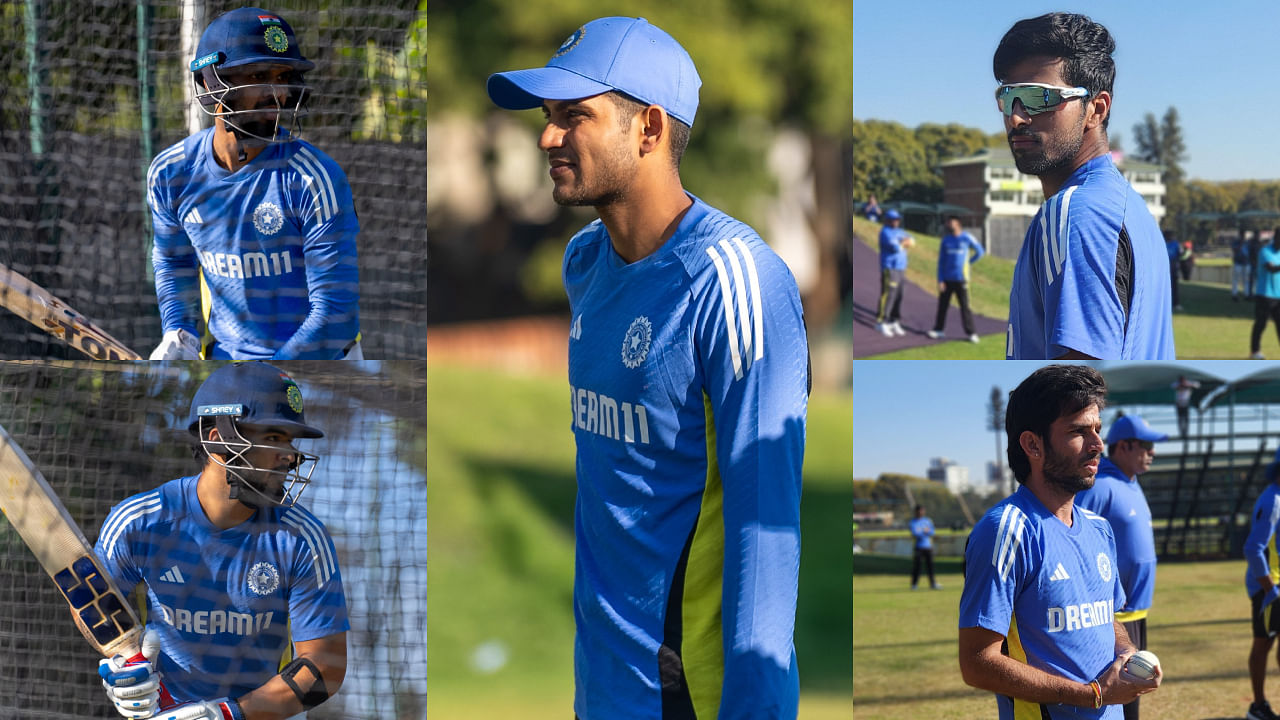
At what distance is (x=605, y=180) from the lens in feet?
6.84

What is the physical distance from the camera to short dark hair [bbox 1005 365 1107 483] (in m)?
3.35

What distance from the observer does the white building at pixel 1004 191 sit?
406cm

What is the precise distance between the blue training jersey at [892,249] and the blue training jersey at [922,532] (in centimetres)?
106

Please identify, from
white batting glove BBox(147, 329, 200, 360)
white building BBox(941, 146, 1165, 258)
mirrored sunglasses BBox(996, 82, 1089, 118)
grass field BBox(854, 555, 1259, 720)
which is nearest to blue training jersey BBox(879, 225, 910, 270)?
white building BBox(941, 146, 1165, 258)

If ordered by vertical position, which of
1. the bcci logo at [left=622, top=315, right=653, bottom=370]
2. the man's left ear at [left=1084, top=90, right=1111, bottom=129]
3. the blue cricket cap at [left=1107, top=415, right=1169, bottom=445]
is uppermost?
the man's left ear at [left=1084, top=90, right=1111, bottom=129]

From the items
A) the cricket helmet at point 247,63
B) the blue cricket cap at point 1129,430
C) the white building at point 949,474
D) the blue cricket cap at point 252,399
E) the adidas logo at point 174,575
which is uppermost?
the cricket helmet at point 247,63

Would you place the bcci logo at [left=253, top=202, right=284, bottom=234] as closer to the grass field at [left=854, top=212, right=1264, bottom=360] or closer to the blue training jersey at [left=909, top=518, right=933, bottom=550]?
the grass field at [left=854, top=212, right=1264, bottom=360]

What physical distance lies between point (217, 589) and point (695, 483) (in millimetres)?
2462

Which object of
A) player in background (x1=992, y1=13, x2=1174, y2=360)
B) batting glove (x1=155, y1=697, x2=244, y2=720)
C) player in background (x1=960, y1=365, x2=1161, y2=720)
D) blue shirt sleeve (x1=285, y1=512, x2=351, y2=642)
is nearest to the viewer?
player in background (x1=960, y1=365, x2=1161, y2=720)

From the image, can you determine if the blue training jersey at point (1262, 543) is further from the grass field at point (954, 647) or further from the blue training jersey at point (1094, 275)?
the blue training jersey at point (1094, 275)

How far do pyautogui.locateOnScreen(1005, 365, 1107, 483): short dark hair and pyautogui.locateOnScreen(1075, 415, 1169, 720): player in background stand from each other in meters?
0.61

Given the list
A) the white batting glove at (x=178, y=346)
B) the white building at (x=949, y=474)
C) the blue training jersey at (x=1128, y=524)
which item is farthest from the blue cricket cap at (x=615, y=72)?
the white building at (x=949, y=474)

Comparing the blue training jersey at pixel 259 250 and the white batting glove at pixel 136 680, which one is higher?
the blue training jersey at pixel 259 250

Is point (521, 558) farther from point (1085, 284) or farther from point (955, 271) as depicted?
point (1085, 284)
